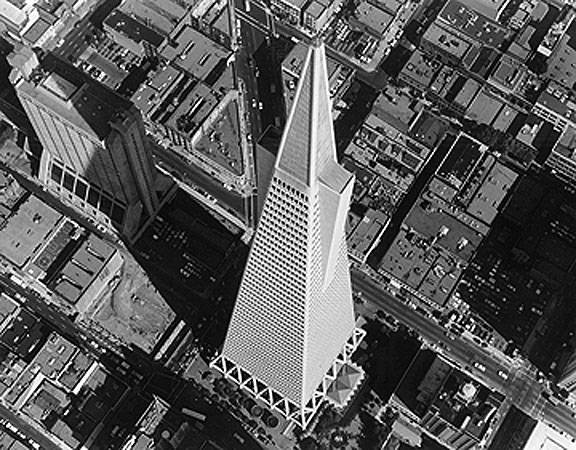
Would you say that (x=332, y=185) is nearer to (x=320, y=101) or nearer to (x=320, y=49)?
(x=320, y=101)

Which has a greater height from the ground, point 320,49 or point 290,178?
point 320,49

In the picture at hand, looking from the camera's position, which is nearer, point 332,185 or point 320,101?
point 320,101

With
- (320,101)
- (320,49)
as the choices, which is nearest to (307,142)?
(320,101)

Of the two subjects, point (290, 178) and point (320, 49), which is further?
point (290, 178)

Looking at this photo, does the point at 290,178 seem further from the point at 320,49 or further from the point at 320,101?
the point at 320,49

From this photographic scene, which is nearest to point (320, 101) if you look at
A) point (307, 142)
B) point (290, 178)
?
point (307, 142)

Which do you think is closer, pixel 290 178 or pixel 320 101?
pixel 320 101

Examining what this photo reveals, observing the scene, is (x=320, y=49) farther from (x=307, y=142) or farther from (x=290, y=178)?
(x=290, y=178)

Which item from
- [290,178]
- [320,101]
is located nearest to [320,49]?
[320,101]
